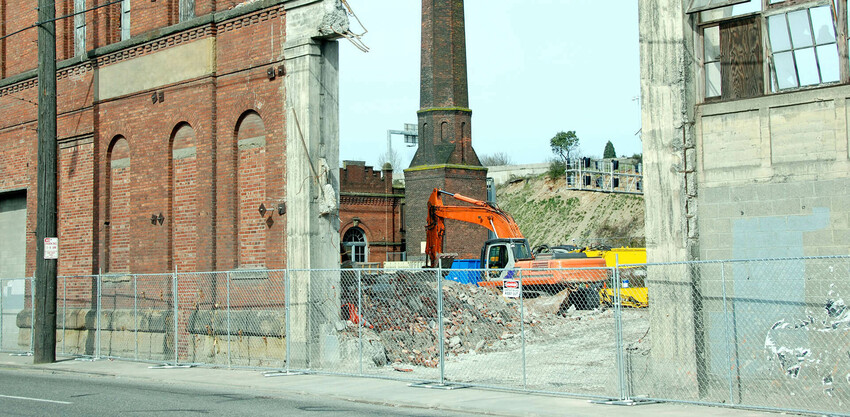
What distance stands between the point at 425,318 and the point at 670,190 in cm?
935

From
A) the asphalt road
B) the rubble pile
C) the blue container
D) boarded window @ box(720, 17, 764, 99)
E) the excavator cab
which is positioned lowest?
the asphalt road

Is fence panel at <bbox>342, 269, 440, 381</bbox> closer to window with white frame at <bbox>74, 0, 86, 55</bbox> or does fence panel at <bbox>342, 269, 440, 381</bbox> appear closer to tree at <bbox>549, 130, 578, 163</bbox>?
window with white frame at <bbox>74, 0, 86, 55</bbox>

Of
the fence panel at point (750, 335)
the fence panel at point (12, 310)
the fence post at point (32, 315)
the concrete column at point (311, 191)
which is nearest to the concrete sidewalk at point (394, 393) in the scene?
the fence panel at point (750, 335)

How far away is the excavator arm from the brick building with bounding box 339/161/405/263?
21535 mm

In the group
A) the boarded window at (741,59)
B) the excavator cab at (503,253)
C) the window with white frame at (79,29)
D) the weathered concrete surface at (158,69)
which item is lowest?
the excavator cab at (503,253)

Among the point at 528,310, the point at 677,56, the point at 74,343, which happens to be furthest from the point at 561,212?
the point at 677,56

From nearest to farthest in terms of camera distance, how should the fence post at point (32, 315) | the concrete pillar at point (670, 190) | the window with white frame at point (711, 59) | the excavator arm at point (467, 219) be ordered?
the concrete pillar at point (670, 190) → the window with white frame at point (711, 59) → the fence post at point (32, 315) → the excavator arm at point (467, 219)

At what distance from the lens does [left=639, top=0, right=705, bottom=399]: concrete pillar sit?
1177 cm

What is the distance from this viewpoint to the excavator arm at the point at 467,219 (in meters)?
32.1

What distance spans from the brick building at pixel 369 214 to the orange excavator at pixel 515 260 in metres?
21.8

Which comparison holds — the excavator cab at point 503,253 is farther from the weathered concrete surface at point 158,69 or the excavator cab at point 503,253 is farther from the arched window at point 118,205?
the weathered concrete surface at point 158,69

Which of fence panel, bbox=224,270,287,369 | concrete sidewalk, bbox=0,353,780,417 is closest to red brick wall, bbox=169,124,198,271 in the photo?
fence panel, bbox=224,270,287,369

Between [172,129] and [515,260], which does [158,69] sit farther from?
[515,260]

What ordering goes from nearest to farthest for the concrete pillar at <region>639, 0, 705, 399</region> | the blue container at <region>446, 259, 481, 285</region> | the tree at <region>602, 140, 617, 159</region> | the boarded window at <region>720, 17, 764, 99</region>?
Result: the boarded window at <region>720, 17, 764, 99</region>, the concrete pillar at <region>639, 0, 705, 399</region>, the blue container at <region>446, 259, 481, 285</region>, the tree at <region>602, 140, 617, 159</region>
